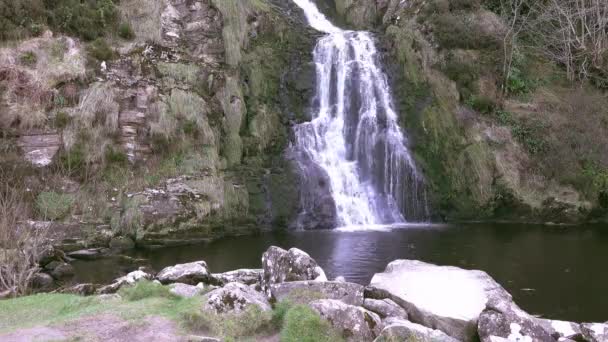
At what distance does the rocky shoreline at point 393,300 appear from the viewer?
7.24 m

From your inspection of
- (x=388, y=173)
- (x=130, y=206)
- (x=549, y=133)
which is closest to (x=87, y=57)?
(x=130, y=206)

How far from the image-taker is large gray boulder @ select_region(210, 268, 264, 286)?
427 inches

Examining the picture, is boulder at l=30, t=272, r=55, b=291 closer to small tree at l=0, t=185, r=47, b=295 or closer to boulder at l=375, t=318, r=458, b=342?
small tree at l=0, t=185, r=47, b=295

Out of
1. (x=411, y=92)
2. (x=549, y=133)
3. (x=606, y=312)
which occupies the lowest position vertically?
(x=606, y=312)

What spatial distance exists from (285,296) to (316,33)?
72.0 ft

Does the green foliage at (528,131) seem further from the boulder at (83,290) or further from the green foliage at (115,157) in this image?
the boulder at (83,290)

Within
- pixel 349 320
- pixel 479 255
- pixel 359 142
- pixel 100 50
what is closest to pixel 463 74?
pixel 359 142

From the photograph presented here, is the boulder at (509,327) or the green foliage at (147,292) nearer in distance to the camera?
the boulder at (509,327)

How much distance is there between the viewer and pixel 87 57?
2094 cm

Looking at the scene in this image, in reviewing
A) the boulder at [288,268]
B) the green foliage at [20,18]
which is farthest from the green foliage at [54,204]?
the boulder at [288,268]

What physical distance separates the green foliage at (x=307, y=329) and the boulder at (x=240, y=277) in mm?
3631

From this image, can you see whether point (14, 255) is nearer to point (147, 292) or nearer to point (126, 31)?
point (147, 292)

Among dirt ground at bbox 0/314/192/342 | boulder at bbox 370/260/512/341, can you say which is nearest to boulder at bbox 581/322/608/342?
boulder at bbox 370/260/512/341

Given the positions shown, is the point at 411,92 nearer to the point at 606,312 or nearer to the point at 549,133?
the point at 549,133
